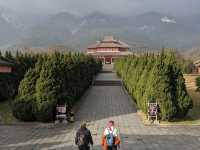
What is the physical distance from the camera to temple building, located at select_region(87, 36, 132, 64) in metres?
95.8

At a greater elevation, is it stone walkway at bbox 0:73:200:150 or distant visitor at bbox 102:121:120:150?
distant visitor at bbox 102:121:120:150

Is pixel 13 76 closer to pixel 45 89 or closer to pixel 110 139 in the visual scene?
pixel 45 89

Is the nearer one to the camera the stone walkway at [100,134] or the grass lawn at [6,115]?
the stone walkway at [100,134]

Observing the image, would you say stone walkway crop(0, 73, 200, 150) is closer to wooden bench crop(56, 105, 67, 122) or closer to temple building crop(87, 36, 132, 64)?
wooden bench crop(56, 105, 67, 122)

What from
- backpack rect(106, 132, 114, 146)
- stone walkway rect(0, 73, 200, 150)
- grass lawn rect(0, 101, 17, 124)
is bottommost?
stone walkway rect(0, 73, 200, 150)

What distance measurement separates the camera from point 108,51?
9938 centimetres

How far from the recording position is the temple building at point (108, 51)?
9581cm

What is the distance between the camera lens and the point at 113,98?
29516 millimetres

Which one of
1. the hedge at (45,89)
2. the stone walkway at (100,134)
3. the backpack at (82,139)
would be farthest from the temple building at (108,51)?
the backpack at (82,139)

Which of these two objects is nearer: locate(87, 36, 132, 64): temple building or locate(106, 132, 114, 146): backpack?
locate(106, 132, 114, 146): backpack

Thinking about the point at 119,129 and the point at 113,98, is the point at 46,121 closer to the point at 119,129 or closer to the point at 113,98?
the point at 119,129

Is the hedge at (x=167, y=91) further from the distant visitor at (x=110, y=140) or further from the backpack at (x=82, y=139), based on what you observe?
the backpack at (x=82, y=139)

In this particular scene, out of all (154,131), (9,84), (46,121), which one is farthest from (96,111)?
(9,84)

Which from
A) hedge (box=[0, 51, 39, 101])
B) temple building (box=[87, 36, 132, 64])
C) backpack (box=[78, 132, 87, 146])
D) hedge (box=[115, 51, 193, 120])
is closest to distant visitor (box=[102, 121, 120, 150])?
backpack (box=[78, 132, 87, 146])
